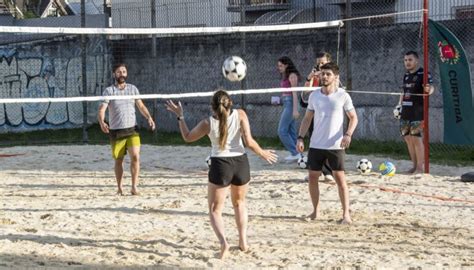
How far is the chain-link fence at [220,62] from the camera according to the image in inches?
657

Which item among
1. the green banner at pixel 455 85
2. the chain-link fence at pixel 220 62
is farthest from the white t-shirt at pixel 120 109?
the chain-link fence at pixel 220 62

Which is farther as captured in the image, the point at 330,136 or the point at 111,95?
the point at 111,95

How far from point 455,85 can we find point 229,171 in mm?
5905

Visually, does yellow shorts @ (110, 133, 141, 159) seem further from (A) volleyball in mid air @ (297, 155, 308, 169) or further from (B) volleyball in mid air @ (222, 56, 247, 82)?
(A) volleyball in mid air @ (297, 155, 308, 169)

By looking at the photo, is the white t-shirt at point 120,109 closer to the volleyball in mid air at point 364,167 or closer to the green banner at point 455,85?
the volleyball in mid air at point 364,167

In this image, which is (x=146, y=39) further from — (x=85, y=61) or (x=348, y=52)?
(x=348, y=52)

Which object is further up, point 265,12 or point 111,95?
point 265,12

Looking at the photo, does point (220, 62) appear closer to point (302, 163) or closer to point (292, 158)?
point (292, 158)

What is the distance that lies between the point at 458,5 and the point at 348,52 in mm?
2998

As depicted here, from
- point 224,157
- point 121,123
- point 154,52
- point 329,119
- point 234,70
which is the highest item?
point 154,52

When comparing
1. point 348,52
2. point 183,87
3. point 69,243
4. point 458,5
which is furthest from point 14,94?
point 69,243

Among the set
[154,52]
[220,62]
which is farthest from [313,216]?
[154,52]

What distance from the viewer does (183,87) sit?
781 inches

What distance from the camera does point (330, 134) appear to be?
9070 millimetres
